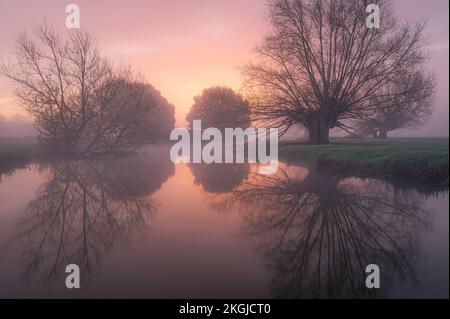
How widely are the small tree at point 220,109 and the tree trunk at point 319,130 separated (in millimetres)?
4879

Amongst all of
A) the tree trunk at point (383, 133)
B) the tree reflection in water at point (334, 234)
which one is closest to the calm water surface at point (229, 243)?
the tree reflection in water at point (334, 234)

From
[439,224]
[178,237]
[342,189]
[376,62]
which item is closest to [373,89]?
[376,62]

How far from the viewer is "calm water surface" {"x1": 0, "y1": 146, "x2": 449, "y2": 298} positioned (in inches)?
135

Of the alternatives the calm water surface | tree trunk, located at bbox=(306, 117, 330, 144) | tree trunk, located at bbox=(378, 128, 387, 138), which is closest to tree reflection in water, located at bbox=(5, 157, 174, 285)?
the calm water surface

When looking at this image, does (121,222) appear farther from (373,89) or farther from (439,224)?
(373,89)

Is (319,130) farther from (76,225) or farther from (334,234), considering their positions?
(76,225)

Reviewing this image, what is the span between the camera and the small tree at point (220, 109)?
2262 cm

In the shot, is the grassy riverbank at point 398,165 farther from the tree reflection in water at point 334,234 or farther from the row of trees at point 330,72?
the row of trees at point 330,72

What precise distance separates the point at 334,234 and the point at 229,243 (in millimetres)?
1720

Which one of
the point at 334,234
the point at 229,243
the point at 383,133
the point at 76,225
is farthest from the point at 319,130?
the point at 383,133

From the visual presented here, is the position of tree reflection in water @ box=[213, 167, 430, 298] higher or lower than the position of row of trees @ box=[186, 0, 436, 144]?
lower

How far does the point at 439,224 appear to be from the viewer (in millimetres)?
5301

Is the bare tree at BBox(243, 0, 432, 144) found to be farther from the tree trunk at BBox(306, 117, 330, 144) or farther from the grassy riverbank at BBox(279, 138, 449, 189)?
the grassy riverbank at BBox(279, 138, 449, 189)

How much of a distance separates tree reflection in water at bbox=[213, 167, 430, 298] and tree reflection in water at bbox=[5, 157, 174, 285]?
222 centimetres
